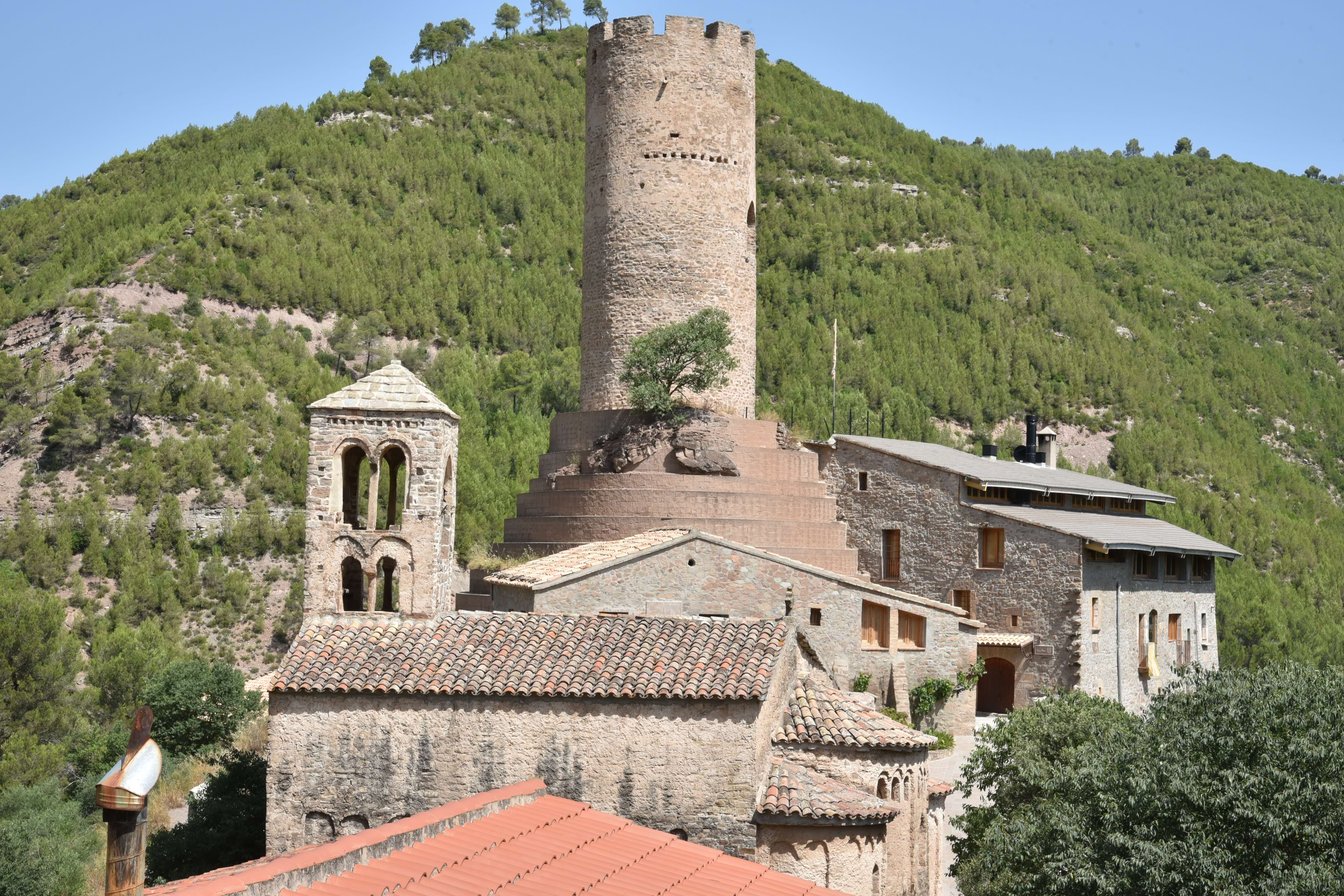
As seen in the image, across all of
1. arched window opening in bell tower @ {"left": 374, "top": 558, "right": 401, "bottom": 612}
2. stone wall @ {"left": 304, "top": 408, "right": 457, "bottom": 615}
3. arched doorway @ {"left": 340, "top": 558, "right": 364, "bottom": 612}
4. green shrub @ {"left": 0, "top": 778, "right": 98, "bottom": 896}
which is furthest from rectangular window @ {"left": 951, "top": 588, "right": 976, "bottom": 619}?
green shrub @ {"left": 0, "top": 778, "right": 98, "bottom": 896}

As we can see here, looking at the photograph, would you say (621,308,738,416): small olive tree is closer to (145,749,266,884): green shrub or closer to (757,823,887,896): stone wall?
(145,749,266,884): green shrub

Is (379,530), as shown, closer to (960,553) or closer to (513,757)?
(513,757)

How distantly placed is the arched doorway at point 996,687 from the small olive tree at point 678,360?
924cm

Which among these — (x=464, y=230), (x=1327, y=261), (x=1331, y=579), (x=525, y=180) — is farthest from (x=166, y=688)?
(x=1327, y=261)

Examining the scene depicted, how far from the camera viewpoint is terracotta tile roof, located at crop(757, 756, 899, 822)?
53.9 feet

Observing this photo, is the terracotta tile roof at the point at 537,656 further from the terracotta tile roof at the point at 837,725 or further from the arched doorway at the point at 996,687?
the arched doorway at the point at 996,687

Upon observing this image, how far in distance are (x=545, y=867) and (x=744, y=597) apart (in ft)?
32.5

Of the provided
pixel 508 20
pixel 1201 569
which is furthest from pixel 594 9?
pixel 1201 569

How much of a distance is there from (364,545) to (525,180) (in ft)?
224

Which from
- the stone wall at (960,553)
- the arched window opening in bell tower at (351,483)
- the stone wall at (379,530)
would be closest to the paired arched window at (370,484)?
the arched window opening in bell tower at (351,483)

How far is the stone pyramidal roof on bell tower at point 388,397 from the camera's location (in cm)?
1861

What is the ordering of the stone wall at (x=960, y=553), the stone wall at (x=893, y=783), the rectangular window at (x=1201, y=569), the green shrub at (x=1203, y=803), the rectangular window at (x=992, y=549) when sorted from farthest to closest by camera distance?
the rectangular window at (x=1201, y=569)
the rectangular window at (x=992, y=549)
the stone wall at (x=960, y=553)
the stone wall at (x=893, y=783)
the green shrub at (x=1203, y=803)

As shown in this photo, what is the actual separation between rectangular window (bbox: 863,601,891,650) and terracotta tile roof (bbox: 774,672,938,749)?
381 cm

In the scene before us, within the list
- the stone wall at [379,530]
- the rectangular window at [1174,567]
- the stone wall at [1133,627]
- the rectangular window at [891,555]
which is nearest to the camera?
the stone wall at [379,530]
